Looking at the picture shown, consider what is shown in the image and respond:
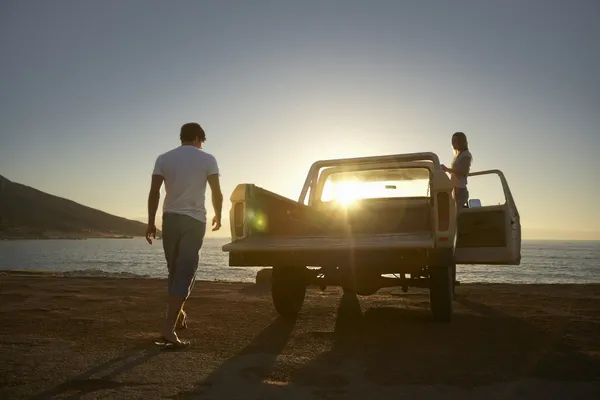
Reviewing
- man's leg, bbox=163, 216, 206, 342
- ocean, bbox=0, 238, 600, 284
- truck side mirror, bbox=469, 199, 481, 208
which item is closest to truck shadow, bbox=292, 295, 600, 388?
man's leg, bbox=163, 216, 206, 342

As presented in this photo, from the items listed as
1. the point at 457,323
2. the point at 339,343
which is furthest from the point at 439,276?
the point at 339,343

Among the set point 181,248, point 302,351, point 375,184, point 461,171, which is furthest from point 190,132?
point 461,171

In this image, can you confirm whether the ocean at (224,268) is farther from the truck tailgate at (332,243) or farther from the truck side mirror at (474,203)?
the truck side mirror at (474,203)

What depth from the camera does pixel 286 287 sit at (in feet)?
20.0

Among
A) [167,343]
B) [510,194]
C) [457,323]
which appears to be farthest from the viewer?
[510,194]

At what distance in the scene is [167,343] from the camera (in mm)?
4320

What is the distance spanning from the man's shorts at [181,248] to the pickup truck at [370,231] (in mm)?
703

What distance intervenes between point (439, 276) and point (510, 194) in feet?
7.54

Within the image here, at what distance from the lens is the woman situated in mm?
7502

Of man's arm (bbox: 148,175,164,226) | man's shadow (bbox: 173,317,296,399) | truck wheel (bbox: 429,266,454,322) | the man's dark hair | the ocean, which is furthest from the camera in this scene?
the ocean

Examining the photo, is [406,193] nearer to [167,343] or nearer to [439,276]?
[439,276]

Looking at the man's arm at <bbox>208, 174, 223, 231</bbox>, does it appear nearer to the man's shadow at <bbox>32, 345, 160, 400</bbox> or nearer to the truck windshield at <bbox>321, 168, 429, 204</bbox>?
the man's shadow at <bbox>32, 345, 160, 400</bbox>

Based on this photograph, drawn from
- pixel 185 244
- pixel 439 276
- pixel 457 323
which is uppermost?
pixel 185 244

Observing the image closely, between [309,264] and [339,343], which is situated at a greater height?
[309,264]
